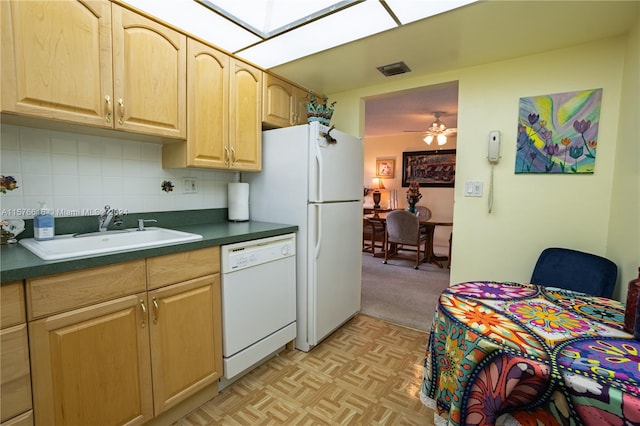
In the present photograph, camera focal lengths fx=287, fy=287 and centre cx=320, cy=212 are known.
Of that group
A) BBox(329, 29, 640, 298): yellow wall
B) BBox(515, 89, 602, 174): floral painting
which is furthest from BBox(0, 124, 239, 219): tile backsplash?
BBox(515, 89, 602, 174): floral painting

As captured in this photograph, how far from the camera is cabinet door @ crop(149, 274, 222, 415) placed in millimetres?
1332

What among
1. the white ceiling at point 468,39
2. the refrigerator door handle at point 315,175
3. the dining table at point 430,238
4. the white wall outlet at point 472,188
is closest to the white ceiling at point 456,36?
the white ceiling at point 468,39

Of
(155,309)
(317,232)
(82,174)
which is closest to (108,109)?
(82,174)

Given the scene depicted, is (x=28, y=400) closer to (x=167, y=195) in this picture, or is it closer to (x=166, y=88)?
(x=167, y=195)

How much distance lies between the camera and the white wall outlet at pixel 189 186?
6.81ft

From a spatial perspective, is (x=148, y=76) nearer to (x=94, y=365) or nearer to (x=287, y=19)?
(x=287, y=19)

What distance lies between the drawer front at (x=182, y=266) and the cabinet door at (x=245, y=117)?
722 millimetres

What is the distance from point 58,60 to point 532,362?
203cm

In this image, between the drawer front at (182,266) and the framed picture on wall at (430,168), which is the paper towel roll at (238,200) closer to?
the drawer front at (182,266)

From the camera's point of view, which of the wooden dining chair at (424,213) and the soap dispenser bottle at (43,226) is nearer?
the soap dispenser bottle at (43,226)

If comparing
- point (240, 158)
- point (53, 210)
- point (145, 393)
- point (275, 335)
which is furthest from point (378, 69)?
point (145, 393)

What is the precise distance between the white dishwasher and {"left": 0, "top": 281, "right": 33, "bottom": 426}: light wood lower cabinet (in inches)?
30.5

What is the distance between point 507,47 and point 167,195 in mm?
2462

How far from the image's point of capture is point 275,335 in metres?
1.91
